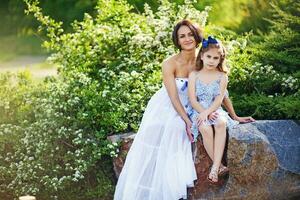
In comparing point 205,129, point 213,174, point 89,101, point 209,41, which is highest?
point 209,41

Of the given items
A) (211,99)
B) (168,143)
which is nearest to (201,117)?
(211,99)

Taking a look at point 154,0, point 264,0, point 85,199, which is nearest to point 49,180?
point 85,199

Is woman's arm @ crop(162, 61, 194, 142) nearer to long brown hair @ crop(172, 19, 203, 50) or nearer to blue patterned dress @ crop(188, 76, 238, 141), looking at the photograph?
blue patterned dress @ crop(188, 76, 238, 141)

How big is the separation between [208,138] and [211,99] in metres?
0.32

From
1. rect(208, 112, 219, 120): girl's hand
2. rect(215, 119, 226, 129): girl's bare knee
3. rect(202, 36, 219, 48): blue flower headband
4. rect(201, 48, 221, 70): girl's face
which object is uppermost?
rect(202, 36, 219, 48): blue flower headband

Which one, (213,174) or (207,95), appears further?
(207,95)

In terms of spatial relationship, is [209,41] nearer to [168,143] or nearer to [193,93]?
[193,93]

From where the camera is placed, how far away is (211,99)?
4.99 metres

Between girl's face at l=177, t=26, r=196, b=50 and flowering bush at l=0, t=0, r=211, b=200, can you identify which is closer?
girl's face at l=177, t=26, r=196, b=50

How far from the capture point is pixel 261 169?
4949mm

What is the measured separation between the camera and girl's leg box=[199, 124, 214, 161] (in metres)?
4.81

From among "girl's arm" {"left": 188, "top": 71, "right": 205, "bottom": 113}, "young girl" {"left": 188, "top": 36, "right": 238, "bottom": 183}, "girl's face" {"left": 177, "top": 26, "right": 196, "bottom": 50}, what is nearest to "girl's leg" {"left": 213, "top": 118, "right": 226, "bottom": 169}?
"young girl" {"left": 188, "top": 36, "right": 238, "bottom": 183}

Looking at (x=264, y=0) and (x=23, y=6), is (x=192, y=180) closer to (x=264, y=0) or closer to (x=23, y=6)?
(x=264, y=0)

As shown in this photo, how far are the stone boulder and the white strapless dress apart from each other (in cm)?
13
